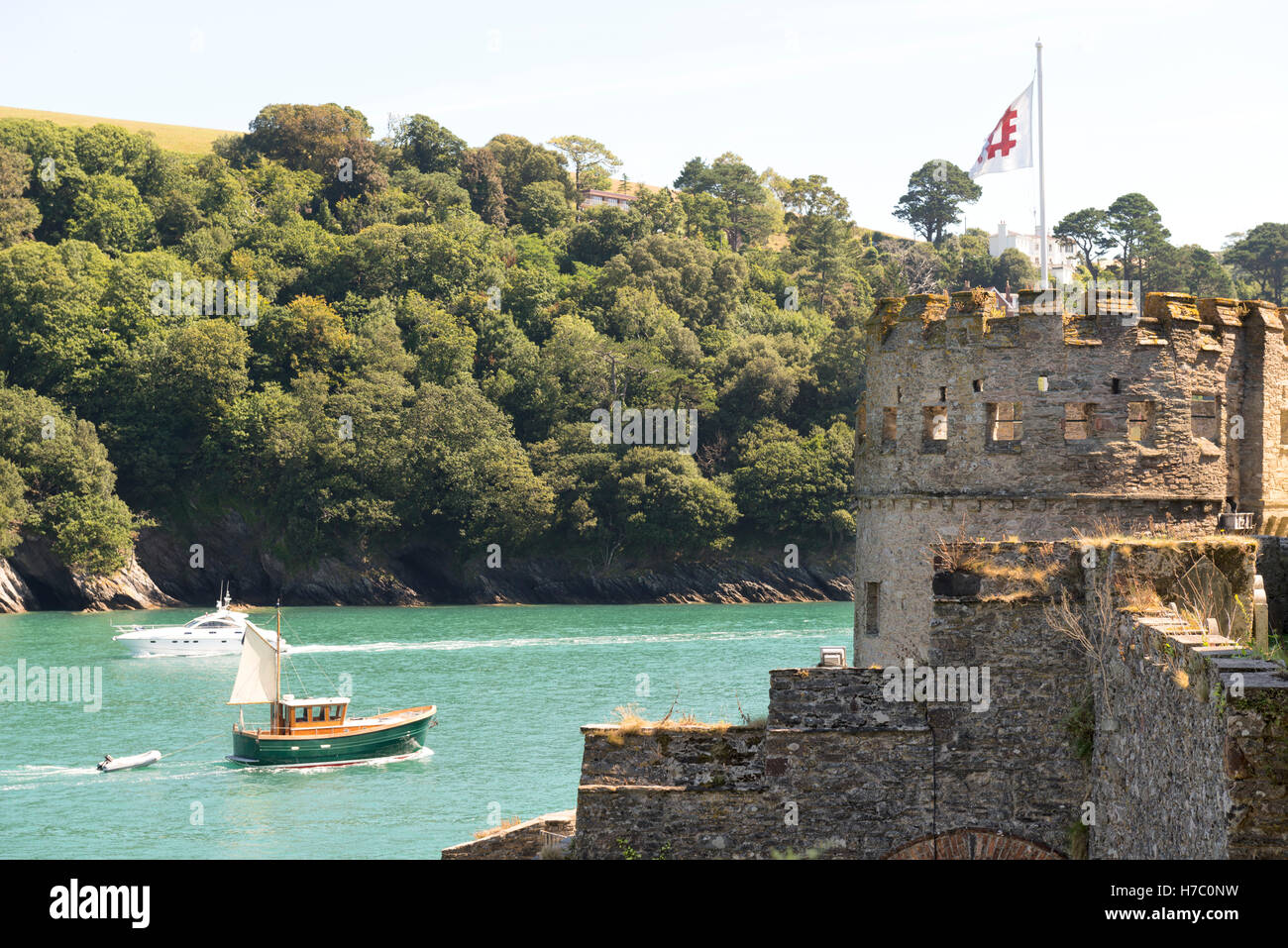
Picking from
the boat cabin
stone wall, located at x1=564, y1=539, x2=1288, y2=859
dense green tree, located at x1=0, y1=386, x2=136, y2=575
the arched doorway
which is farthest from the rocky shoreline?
the arched doorway

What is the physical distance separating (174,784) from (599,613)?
194 feet

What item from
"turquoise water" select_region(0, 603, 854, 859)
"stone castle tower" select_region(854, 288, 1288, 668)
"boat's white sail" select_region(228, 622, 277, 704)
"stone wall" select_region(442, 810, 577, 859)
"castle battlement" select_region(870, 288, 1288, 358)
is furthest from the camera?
"boat's white sail" select_region(228, 622, 277, 704)

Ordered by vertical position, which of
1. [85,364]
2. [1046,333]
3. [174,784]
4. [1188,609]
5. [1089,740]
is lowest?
[174,784]

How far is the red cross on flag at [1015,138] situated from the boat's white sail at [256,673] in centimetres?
3722

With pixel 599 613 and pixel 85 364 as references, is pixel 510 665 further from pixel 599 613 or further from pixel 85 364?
pixel 85 364

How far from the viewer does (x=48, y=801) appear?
161ft

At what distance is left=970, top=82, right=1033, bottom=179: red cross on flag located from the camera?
31.6 m

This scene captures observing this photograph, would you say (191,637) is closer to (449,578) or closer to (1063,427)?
(449,578)

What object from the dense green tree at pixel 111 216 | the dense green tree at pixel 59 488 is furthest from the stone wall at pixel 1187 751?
the dense green tree at pixel 111 216

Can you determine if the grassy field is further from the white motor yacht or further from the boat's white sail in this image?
the boat's white sail

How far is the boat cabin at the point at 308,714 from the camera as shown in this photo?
57281mm

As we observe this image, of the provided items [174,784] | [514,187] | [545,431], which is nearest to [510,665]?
[174,784]

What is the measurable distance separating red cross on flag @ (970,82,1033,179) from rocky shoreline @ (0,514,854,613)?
85.8 m

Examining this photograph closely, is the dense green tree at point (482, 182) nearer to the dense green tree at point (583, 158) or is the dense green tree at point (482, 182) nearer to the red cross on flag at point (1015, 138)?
the dense green tree at point (583, 158)
